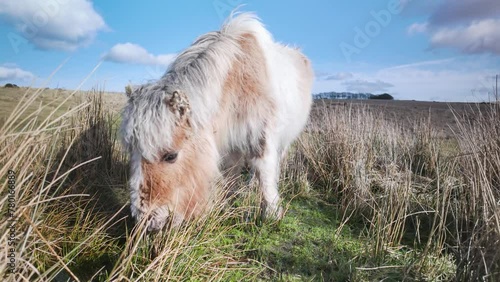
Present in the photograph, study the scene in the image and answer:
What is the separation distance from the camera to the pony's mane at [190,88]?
236 cm

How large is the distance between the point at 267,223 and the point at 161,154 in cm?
135

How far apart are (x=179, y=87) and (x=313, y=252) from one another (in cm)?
182

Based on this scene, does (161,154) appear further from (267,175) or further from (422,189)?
(422,189)

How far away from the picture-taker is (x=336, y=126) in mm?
5125

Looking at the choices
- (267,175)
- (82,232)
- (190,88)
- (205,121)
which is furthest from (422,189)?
(82,232)

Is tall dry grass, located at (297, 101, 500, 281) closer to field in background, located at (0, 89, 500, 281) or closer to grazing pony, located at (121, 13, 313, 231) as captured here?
field in background, located at (0, 89, 500, 281)

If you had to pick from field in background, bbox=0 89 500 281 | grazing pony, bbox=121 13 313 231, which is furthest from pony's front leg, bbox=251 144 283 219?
field in background, bbox=0 89 500 281

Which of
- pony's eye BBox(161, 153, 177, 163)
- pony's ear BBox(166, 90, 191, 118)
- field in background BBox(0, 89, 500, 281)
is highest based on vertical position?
pony's ear BBox(166, 90, 191, 118)

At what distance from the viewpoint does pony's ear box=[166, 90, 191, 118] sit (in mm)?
2406

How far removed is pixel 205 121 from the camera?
2.69 m

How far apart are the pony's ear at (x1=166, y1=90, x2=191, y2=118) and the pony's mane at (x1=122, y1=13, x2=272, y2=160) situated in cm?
5

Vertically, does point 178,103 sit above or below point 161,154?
above

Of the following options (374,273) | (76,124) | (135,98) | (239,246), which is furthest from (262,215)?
(76,124)

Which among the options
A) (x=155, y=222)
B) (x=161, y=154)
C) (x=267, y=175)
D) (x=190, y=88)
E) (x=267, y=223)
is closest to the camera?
(x=155, y=222)
